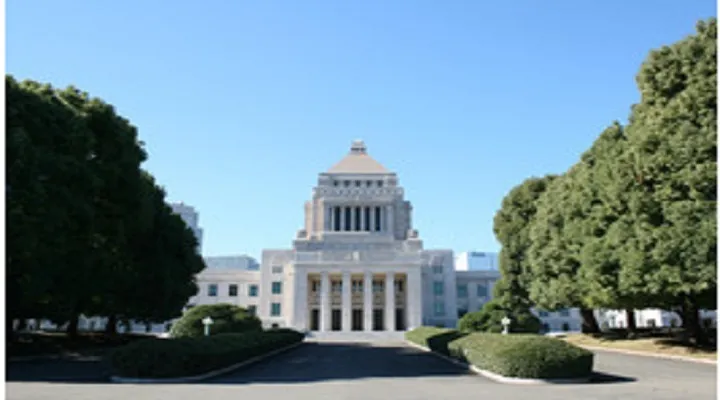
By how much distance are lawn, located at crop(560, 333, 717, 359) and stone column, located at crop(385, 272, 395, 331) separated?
26542 millimetres

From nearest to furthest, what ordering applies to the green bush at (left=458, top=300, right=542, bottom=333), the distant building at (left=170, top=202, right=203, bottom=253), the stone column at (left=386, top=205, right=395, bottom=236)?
the green bush at (left=458, top=300, right=542, bottom=333)
the stone column at (left=386, top=205, right=395, bottom=236)
the distant building at (left=170, top=202, right=203, bottom=253)

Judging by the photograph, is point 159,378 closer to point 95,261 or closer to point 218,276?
point 95,261

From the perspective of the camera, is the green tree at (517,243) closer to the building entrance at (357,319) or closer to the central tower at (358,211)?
the building entrance at (357,319)

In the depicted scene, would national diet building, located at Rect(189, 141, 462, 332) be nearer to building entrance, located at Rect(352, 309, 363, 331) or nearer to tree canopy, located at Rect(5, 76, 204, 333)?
building entrance, located at Rect(352, 309, 363, 331)

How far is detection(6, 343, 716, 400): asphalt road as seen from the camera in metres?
12.8

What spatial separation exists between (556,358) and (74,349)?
23.7 m

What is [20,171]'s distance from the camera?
17.3 meters

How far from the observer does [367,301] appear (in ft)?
211

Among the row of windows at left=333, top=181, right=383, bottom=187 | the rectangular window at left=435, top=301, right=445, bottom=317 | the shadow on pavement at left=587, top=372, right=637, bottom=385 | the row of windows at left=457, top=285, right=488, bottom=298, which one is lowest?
the rectangular window at left=435, top=301, right=445, bottom=317

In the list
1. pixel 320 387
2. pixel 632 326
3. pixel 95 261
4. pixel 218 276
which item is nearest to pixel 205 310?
pixel 95 261

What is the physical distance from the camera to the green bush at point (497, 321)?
140ft

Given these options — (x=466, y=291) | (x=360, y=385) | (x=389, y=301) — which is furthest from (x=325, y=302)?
(x=360, y=385)

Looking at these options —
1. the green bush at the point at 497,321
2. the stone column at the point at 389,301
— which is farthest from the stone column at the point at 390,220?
the green bush at the point at 497,321

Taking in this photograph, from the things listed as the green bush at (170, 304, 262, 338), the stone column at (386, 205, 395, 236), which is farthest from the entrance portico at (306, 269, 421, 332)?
the green bush at (170, 304, 262, 338)
